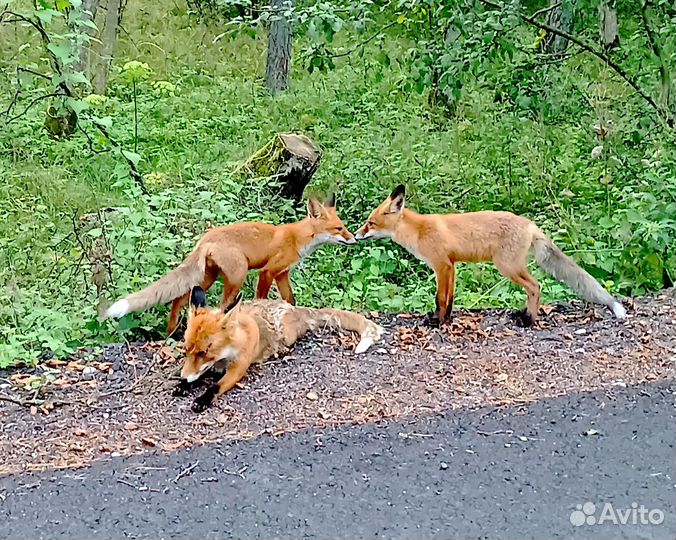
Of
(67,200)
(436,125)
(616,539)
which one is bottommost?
(67,200)

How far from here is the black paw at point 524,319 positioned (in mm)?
6332

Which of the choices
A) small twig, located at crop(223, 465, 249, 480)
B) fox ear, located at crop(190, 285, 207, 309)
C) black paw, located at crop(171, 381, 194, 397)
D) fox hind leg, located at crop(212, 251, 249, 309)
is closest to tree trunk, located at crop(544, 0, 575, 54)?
fox hind leg, located at crop(212, 251, 249, 309)

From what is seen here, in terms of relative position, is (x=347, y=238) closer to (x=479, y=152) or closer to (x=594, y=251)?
(x=594, y=251)

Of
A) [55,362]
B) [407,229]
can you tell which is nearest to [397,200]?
[407,229]

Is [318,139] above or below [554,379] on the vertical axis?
below

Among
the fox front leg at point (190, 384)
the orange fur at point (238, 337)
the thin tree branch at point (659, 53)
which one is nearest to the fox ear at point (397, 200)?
the orange fur at point (238, 337)

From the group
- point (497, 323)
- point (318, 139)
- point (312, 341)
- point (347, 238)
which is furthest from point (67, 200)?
point (497, 323)

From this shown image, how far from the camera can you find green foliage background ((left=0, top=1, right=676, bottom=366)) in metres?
7.13

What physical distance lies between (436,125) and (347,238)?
7313 mm

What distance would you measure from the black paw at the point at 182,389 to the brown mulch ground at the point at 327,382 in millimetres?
51

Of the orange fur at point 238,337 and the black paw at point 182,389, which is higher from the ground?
the orange fur at point 238,337

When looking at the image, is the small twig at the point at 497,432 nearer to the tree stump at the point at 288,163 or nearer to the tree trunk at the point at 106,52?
the tree stump at the point at 288,163

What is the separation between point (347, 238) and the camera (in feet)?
23.0

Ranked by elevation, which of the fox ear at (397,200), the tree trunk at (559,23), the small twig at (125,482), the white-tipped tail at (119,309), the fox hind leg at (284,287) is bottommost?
the fox hind leg at (284,287)
